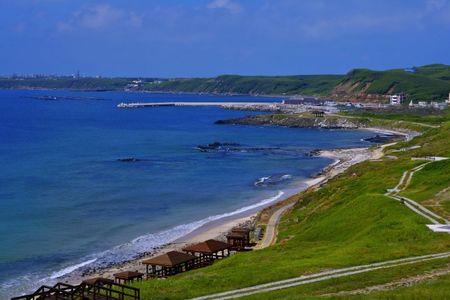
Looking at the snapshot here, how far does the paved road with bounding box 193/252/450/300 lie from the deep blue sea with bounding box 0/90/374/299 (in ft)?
62.3

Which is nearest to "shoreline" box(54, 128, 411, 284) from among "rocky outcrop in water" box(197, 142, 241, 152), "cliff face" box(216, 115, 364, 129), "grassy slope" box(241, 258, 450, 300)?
"grassy slope" box(241, 258, 450, 300)

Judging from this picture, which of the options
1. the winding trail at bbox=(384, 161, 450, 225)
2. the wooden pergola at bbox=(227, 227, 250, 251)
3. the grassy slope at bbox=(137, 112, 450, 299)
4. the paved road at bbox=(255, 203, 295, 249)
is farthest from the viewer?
the paved road at bbox=(255, 203, 295, 249)

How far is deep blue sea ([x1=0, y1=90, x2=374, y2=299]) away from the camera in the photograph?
49.0 meters

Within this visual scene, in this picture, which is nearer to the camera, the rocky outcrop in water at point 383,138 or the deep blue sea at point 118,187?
the deep blue sea at point 118,187

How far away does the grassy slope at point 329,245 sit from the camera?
89.6 ft

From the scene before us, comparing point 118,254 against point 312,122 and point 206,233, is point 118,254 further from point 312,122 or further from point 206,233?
point 312,122

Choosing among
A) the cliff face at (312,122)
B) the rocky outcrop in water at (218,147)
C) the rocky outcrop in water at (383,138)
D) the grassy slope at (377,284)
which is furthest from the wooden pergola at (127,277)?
the cliff face at (312,122)

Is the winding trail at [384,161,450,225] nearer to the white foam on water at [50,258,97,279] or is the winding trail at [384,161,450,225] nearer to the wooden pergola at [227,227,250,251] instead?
the wooden pergola at [227,227,250,251]

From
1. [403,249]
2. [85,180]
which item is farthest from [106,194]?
[403,249]

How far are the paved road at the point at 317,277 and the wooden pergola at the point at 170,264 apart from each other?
1288cm

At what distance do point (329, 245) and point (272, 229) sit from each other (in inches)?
575

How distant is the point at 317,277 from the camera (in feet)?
86.7

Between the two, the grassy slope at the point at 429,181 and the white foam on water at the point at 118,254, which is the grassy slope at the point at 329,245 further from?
the white foam on water at the point at 118,254

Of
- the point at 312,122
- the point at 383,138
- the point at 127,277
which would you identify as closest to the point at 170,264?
the point at 127,277
